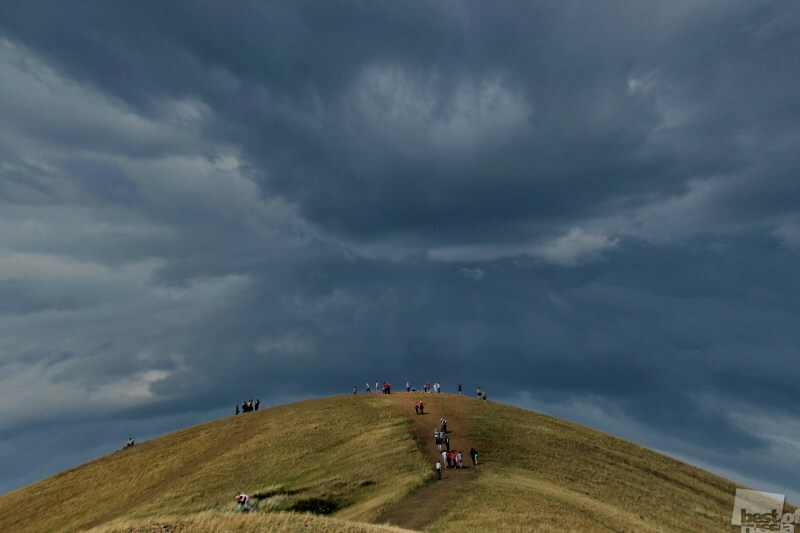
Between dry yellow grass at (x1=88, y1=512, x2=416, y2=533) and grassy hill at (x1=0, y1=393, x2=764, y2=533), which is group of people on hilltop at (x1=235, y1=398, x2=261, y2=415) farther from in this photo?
dry yellow grass at (x1=88, y1=512, x2=416, y2=533)

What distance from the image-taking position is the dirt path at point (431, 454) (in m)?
33.3

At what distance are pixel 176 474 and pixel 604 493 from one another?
154 feet

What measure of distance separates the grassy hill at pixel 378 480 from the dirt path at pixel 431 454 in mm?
179

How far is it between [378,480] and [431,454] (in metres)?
7.89

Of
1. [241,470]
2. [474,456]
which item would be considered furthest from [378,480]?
[241,470]

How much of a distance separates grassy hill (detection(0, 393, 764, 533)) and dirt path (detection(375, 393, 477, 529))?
7.0 inches

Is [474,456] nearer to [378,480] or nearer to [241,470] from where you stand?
[378,480]

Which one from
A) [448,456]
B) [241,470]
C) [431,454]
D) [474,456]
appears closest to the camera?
[448,456]

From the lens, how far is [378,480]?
42.1m

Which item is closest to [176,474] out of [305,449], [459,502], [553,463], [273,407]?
[305,449]

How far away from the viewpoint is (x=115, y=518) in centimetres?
4325

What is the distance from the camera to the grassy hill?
32.9 meters

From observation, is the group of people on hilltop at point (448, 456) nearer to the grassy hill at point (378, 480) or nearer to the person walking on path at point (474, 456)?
the person walking on path at point (474, 456)

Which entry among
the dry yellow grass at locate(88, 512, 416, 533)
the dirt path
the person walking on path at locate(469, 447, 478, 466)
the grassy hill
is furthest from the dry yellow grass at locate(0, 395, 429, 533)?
the dry yellow grass at locate(88, 512, 416, 533)
